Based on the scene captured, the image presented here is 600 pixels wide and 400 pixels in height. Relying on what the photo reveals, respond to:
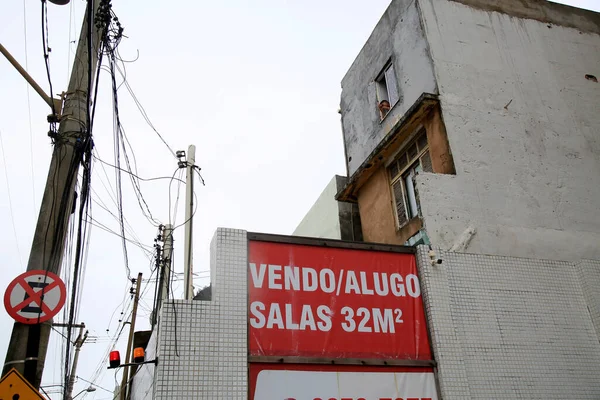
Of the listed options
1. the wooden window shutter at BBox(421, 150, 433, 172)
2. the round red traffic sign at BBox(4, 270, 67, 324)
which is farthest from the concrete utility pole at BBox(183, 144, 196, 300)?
the wooden window shutter at BBox(421, 150, 433, 172)

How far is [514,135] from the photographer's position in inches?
400

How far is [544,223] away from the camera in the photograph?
947 cm

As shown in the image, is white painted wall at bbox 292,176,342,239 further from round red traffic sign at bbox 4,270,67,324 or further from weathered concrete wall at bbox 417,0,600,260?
round red traffic sign at bbox 4,270,67,324

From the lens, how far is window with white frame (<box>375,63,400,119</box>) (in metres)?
11.4

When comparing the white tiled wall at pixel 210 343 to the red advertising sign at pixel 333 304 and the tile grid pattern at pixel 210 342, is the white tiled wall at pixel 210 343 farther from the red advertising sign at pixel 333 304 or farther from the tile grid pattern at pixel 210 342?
the red advertising sign at pixel 333 304

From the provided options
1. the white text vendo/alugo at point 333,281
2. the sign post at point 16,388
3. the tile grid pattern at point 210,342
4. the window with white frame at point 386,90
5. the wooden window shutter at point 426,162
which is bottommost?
the sign post at point 16,388

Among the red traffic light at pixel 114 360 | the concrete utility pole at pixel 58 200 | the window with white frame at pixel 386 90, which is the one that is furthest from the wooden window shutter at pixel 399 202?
the concrete utility pole at pixel 58 200

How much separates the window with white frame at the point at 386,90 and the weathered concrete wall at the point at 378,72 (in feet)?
0.42

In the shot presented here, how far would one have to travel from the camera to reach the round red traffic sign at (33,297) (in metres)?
5.42

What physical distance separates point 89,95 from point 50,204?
1.59 metres

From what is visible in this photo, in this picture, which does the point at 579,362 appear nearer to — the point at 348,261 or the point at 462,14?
the point at 348,261

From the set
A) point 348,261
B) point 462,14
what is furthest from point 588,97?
point 348,261

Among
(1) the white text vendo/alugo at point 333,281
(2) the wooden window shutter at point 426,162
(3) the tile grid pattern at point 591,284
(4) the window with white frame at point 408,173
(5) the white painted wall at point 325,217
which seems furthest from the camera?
(5) the white painted wall at point 325,217

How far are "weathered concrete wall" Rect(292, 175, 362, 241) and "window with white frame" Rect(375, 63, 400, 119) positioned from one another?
2.34 meters
